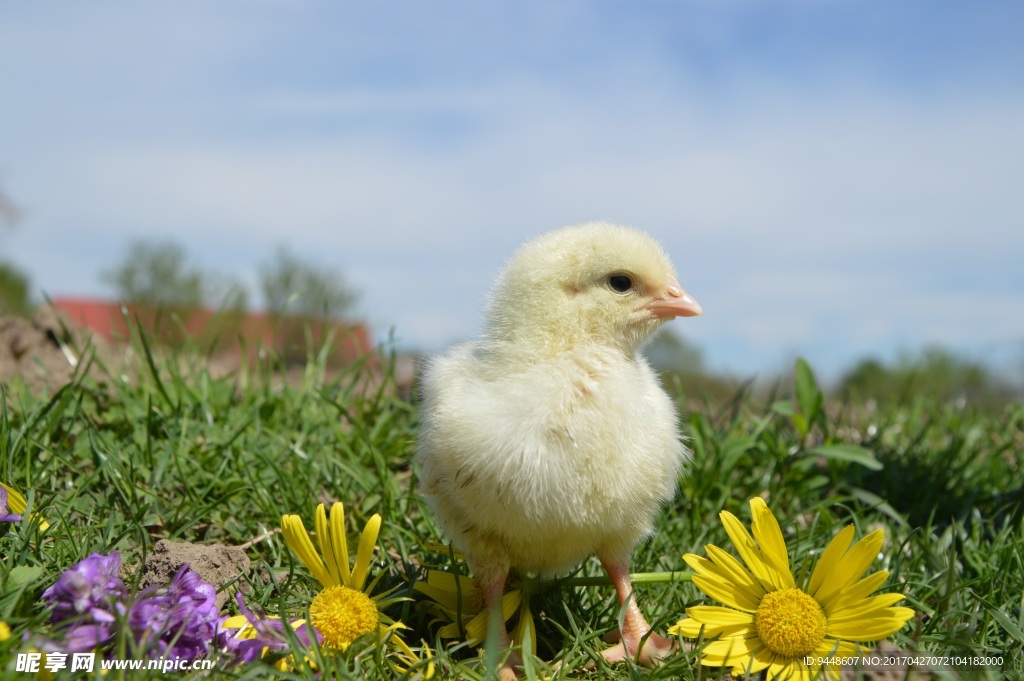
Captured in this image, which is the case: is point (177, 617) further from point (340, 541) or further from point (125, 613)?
point (340, 541)

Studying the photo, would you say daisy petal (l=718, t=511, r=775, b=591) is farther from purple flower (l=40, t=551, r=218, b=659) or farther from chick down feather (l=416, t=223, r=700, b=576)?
purple flower (l=40, t=551, r=218, b=659)

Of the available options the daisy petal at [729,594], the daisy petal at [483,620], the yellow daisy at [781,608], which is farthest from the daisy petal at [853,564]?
the daisy petal at [483,620]

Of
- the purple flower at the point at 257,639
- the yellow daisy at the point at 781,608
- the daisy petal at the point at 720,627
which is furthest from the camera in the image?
the daisy petal at the point at 720,627

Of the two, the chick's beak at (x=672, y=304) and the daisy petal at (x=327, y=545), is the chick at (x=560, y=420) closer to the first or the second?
the chick's beak at (x=672, y=304)

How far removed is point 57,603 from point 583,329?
1.78 meters

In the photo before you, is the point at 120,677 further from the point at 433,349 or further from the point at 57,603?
the point at 433,349

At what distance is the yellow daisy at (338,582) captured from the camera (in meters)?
2.67

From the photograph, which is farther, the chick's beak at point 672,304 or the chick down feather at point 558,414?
the chick's beak at point 672,304

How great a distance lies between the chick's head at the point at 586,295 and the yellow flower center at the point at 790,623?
0.97m

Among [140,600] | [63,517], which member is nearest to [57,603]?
[140,600]

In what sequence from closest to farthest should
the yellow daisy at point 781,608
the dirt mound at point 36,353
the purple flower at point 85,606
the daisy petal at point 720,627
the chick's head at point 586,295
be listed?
the purple flower at point 85,606 < the yellow daisy at point 781,608 < the daisy petal at point 720,627 < the chick's head at point 586,295 < the dirt mound at point 36,353

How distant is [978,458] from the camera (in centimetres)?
512

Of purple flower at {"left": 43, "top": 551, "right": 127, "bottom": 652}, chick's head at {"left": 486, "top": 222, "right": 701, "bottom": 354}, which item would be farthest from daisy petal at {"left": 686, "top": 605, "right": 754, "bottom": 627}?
purple flower at {"left": 43, "top": 551, "right": 127, "bottom": 652}

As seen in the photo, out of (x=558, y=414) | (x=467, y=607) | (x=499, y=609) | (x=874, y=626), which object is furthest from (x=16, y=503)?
(x=874, y=626)
